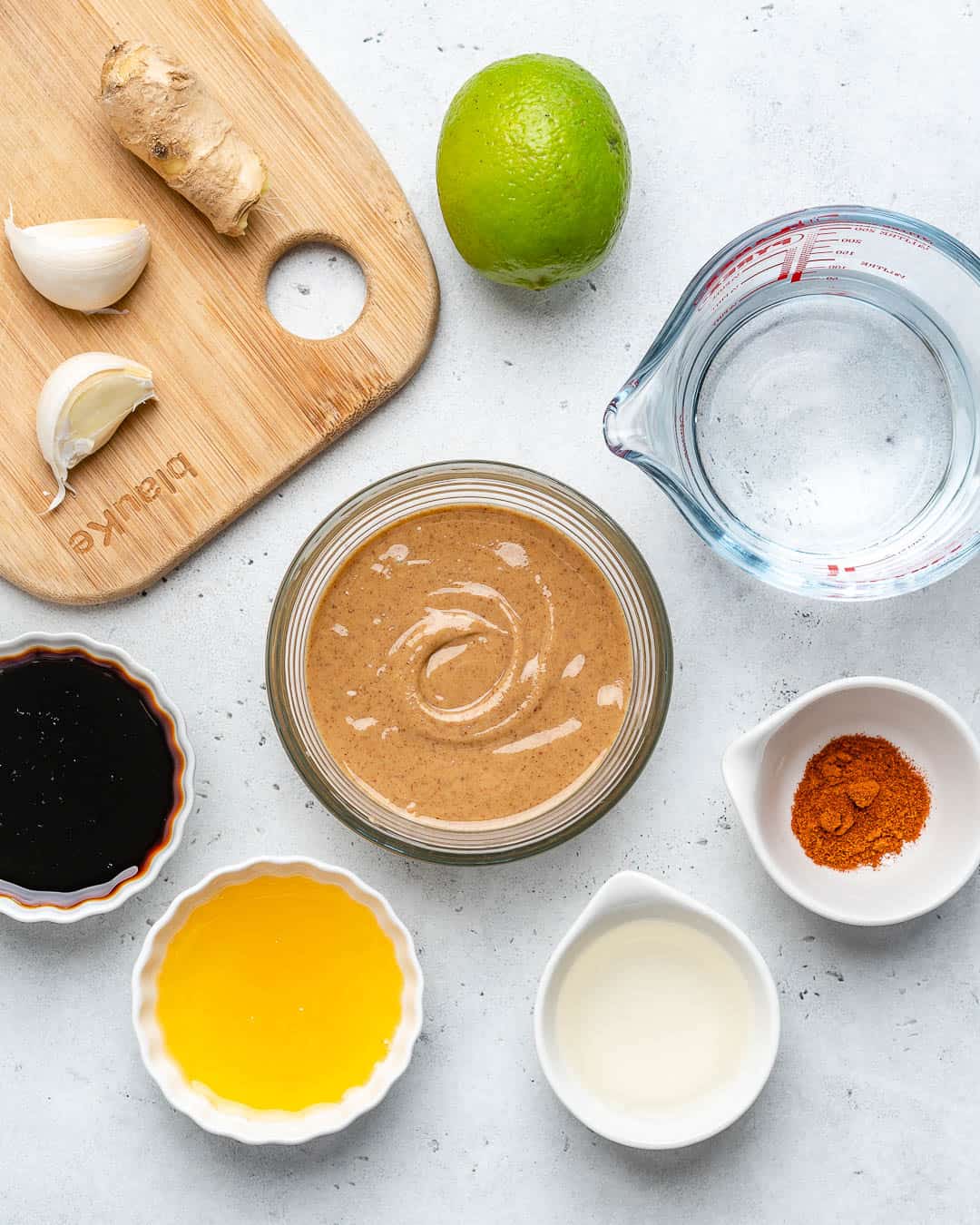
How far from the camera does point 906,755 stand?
1.49m

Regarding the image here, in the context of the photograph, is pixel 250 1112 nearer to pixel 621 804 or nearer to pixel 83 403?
pixel 621 804

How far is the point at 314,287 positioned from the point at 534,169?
0.38 m

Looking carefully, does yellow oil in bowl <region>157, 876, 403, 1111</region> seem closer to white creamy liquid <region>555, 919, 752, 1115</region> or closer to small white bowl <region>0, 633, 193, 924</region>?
small white bowl <region>0, 633, 193, 924</region>

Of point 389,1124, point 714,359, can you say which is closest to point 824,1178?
point 389,1124

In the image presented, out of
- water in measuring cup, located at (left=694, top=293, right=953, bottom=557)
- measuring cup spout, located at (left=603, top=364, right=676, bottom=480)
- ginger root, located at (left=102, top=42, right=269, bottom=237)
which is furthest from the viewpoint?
water in measuring cup, located at (left=694, top=293, right=953, bottom=557)

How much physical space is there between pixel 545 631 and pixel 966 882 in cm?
70

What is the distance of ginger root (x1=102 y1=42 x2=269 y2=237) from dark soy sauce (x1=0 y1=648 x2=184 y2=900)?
2.06ft

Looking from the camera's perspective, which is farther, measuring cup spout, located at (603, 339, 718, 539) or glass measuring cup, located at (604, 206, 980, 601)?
glass measuring cup, located at (604, 206, 980, 601)

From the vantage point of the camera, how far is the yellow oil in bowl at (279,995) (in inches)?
58.0

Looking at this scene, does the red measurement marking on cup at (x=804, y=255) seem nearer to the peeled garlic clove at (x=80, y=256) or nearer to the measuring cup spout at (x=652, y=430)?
the measuring cup spout at (x=652, y=430)

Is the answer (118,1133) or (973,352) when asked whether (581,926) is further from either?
(973,352)

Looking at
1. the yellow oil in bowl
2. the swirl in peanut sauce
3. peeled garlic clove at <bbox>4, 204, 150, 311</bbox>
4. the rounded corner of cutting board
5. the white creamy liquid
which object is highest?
peeled garlic clove at <bbox>4, 204, 150, 311</bbox>

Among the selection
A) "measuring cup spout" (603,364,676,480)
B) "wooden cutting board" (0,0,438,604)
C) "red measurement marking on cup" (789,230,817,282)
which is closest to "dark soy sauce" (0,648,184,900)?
"wooden cutting board" (0,0,438,604)

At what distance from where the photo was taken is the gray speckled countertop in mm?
1510
